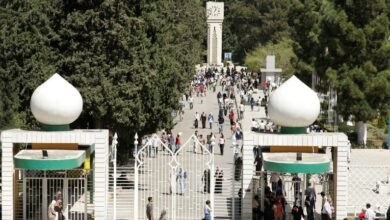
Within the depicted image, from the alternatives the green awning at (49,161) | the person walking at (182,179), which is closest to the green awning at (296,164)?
the person walking at (182,179)

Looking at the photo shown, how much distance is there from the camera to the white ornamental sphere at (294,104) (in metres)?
21.5

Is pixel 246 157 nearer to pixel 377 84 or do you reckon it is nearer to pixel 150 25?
pixel 150 25

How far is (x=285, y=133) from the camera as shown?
73.3 feet

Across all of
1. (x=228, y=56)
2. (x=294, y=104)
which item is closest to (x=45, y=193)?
(x=294, y=104)

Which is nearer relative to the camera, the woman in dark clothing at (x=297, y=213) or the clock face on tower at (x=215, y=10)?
the woman in dark clothing at (x=297, y=213)

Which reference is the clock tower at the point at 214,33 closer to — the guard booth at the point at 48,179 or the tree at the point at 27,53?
the tree at the point at 27,53

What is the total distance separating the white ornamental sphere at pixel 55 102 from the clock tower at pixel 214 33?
75519 millimetres

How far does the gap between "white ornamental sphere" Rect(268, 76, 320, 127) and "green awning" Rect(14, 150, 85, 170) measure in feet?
17.8

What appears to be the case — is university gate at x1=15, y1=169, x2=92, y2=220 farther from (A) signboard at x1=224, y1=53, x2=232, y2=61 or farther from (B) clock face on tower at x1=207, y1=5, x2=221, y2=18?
(A) signboard at x1=224, y1=53, x2=232, y2=61

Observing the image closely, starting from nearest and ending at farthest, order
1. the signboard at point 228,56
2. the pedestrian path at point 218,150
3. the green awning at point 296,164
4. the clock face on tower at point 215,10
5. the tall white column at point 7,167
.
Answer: the green awning at point 296,164
the tall white column at point 7,167
the pedestrian path at point 218,150
the clock face on tower at point 215,10
the signboard at point 228,56

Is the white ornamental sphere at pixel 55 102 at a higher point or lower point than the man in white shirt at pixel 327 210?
higher

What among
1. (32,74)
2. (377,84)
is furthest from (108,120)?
(377,84)

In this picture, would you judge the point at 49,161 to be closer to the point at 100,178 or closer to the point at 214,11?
the point at 100,178

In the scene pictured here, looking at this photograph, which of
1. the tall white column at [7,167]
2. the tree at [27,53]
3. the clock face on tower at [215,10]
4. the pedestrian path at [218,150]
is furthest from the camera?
the clock face on tower at [215,10]
